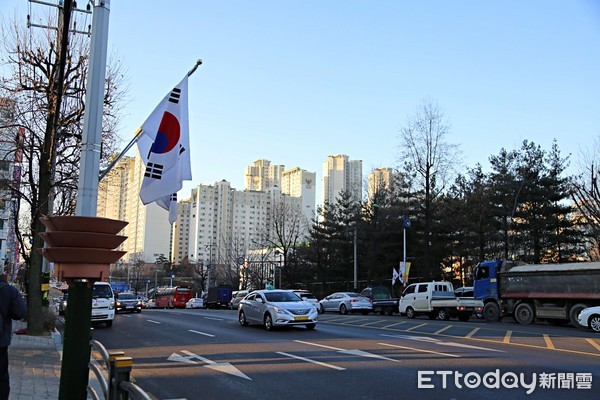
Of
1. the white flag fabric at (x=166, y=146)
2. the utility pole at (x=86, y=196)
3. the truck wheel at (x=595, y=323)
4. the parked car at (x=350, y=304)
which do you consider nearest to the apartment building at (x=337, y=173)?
the parked car at (x=350, y=304)

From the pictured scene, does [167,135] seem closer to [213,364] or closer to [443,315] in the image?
[213,364]

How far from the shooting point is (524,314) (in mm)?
26141

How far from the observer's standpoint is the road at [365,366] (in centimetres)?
832

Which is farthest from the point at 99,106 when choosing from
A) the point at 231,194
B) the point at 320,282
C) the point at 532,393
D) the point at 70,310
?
the point at 231,194

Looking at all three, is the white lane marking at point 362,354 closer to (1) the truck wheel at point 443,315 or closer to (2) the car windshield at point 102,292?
(2) the car windshield at point 102,292

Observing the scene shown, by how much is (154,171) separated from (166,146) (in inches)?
19.7

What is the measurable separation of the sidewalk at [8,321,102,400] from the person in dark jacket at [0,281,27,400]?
3.65 ft

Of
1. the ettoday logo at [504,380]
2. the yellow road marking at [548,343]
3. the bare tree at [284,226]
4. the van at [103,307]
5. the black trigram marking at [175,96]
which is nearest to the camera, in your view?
the ettoday logo at [504,380]

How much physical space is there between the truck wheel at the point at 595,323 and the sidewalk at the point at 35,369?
18.8 m

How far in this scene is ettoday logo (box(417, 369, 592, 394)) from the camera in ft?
28.1

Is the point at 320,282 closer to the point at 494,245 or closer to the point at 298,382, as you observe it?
the point at 494,245

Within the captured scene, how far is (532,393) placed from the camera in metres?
8.07

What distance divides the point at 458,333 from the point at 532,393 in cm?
1006

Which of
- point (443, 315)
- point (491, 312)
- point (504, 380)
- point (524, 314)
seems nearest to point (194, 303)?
point (443, 315)
